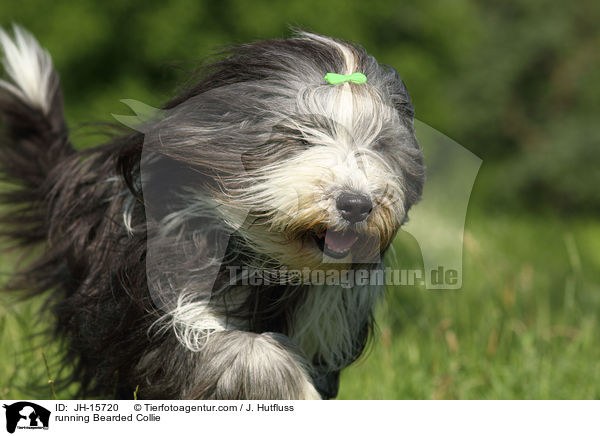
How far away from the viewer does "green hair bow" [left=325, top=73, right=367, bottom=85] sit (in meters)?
2.23

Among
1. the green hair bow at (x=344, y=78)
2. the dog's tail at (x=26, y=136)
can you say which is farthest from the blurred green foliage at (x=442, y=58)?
the green hair bow at (x=344, y=78)

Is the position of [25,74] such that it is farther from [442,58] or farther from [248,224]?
[442,58]

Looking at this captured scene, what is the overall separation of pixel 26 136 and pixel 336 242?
1776mm

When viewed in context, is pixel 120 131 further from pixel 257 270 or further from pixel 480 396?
pixel 480 396

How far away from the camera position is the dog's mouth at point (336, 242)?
2.16m

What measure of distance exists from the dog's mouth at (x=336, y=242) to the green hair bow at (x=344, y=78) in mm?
464

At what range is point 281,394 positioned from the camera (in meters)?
2.31

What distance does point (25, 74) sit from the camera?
325cm

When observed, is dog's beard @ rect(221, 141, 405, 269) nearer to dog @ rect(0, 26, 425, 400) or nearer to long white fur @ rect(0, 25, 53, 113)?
dog @ rect(0, 26, 425, 400)

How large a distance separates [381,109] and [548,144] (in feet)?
37.8

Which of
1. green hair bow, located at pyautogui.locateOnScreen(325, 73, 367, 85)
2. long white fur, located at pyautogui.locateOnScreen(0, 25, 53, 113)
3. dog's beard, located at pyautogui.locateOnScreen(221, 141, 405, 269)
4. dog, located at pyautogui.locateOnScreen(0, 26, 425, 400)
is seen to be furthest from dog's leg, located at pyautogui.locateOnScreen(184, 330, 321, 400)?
long white fur, located at pyautogui.locateOnScreen(0, 25, 53, 113)
